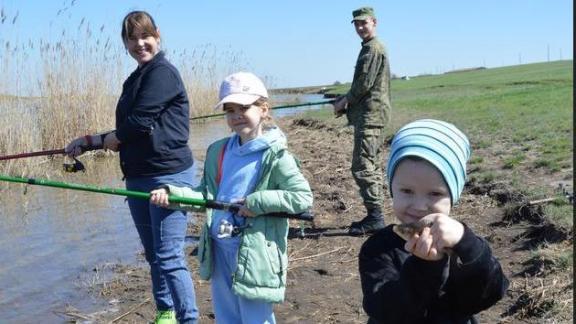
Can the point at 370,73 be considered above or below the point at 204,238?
above

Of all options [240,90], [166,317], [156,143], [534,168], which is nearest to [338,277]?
[166,317]

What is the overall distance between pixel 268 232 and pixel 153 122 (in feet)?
3.56

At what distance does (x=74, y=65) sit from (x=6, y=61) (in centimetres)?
185

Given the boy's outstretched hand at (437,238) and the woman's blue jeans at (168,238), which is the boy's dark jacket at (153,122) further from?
the boy's outstretched hand at (437,238)

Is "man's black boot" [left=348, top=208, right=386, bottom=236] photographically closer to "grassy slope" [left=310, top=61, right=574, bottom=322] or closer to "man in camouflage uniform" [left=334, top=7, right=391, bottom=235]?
"man in camouflage uniform" [left=334, top=7, right=391, bottom=235]

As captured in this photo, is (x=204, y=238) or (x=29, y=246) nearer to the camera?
(x=204, y=238)

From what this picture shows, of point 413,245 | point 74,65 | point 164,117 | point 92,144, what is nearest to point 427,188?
point 413,245

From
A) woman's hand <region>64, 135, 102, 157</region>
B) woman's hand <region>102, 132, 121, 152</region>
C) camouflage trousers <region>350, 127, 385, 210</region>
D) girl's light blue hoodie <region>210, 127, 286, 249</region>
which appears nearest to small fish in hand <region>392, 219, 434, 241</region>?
girl's light blue hoodie <region>210, 127, 286, 249</region>

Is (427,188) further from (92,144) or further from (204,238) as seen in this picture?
(92,144)

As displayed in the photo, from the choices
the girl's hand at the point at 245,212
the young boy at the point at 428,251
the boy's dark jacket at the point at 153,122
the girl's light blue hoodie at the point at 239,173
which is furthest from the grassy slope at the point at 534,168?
the boy's dark jacket at the point at 153,122

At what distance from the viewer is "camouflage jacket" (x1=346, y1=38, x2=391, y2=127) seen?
21.0 ft

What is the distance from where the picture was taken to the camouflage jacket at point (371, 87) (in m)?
6.40

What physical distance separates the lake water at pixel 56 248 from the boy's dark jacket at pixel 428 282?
358 centimetres

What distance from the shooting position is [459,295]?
1829 mm
